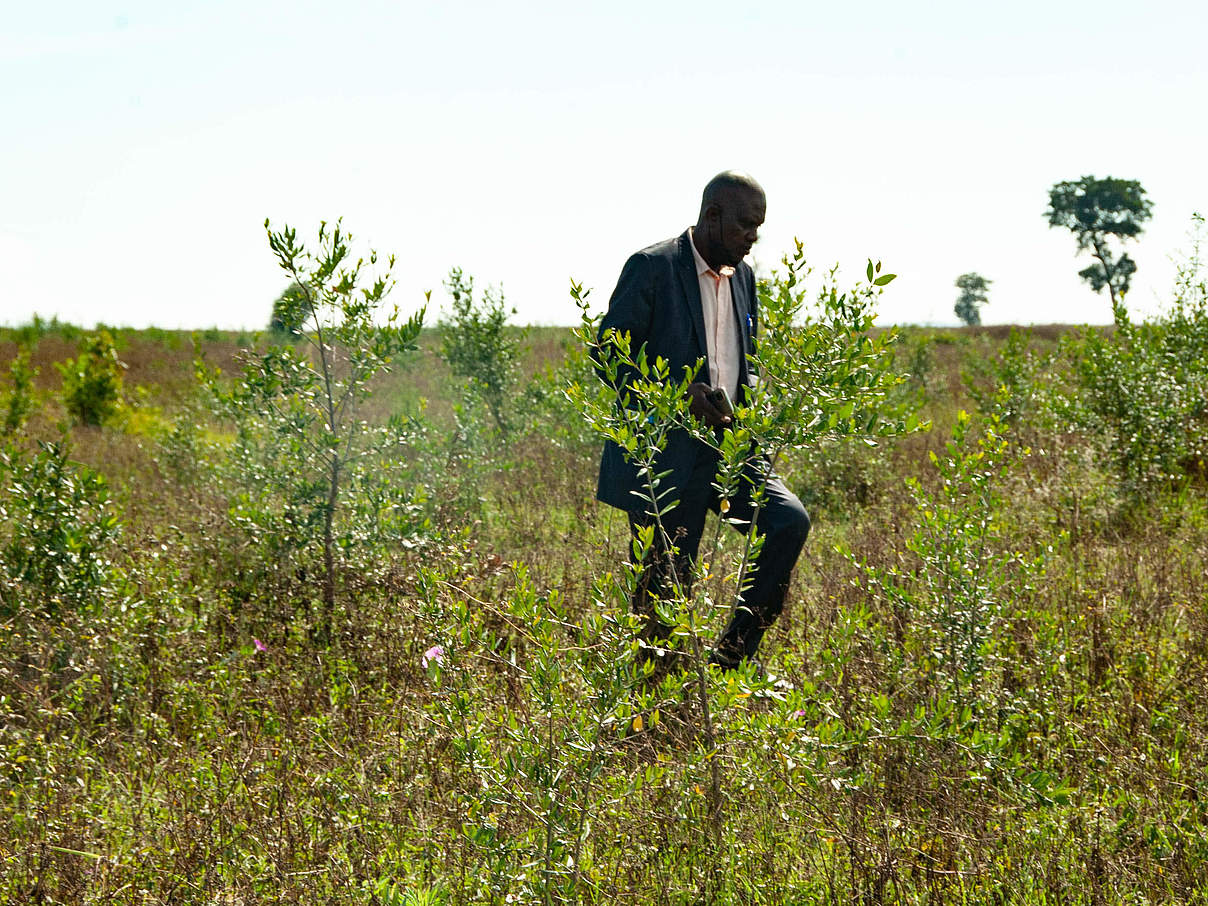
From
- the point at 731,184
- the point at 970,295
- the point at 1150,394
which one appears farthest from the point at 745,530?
the point at 970,295

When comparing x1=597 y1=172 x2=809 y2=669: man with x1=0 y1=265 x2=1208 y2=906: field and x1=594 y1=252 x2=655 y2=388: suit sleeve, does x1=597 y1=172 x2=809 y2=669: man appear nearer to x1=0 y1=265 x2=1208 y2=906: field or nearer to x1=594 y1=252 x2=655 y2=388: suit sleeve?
x1=594 y1=252 x2=655 y2=388: suit sleeve

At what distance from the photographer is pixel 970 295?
86.8m

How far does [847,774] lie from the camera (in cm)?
288

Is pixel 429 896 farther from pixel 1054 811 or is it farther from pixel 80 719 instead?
pixel 80 719

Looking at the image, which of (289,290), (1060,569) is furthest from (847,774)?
(289,290)

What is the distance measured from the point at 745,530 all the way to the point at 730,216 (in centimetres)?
125

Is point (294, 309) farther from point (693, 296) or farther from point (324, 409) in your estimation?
point (693, 296)

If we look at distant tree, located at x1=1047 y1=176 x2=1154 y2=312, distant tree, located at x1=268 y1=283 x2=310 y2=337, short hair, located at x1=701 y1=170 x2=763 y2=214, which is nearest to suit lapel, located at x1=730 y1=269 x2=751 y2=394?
short hair, located at x1=701 y1=170 x2=763 y2=214

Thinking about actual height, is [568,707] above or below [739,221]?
below

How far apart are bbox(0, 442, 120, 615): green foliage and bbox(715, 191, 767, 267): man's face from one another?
317cm

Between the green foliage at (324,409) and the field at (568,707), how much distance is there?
36 millimetres

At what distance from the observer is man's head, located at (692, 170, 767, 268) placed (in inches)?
139

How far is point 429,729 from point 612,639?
1.20 meters

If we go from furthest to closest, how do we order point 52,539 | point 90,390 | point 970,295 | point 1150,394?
point 970,295 < point 90,390 < point 1150,394 < point 52,539
